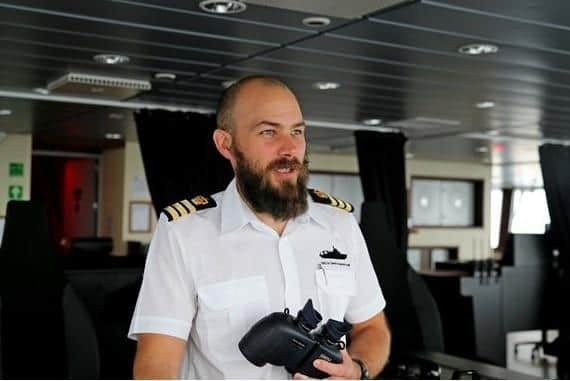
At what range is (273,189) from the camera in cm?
160

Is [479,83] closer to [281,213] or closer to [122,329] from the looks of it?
[122,329]

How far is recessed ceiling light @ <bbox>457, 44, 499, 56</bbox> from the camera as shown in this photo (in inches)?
176

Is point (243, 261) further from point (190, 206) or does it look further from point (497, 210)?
point (497, 210)

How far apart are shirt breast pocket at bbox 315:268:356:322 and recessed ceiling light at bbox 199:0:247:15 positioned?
2.22 metres

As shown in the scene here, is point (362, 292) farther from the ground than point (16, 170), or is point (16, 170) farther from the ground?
point (16, 170)

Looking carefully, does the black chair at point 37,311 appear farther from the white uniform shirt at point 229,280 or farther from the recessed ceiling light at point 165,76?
the white uniform shirt at point 229,280

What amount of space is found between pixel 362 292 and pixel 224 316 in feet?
1.22

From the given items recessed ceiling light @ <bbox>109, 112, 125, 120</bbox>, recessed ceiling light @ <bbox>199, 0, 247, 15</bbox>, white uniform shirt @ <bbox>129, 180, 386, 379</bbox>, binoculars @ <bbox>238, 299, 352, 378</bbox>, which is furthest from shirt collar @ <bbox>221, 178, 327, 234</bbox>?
recessed ceiling light @ <bbox>109, 112, 125, 120</bbox>

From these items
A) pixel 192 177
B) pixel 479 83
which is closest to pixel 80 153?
pixel 192 177

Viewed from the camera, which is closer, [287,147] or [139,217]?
[287,147]

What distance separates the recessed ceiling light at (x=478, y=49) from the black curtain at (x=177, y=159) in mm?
2143

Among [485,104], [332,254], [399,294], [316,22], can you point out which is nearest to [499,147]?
[485,104]

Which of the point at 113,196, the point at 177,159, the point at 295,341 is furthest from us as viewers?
the point at 113,196

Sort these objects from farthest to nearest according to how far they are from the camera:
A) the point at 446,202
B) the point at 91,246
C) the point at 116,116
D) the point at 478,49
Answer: the point at 446,202 < the point at 91,246 < the point at 116,116 < the point at 478,49
